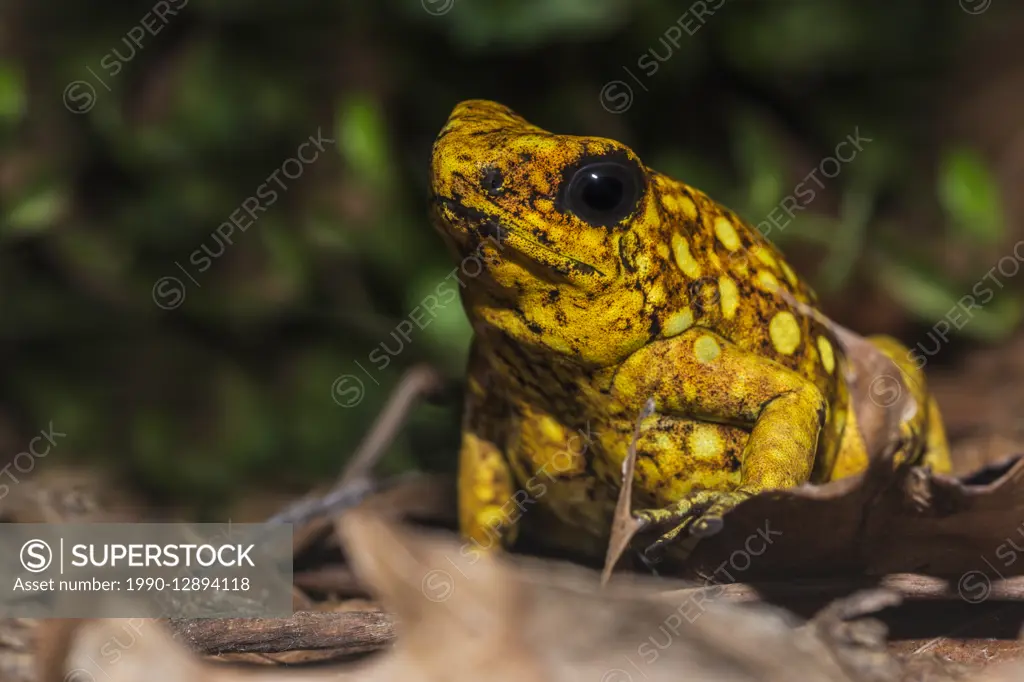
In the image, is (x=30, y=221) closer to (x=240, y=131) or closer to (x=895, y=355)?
(x=240, y=131)

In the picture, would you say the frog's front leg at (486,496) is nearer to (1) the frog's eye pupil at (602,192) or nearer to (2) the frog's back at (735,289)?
(2) the frog's back at (735,289)

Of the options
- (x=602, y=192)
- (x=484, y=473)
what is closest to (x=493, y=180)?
(x=602, y=192)

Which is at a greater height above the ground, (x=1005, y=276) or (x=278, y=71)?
(x=278, y=71)

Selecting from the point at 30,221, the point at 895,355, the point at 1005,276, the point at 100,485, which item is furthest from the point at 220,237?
the point at 1005,276

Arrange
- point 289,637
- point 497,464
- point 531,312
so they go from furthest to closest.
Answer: point 497,464
point 531,312
point 289,637

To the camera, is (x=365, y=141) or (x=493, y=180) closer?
(x=493, y=180)

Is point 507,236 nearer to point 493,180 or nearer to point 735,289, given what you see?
point 493,180
